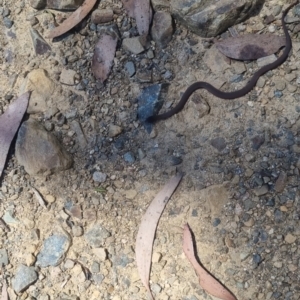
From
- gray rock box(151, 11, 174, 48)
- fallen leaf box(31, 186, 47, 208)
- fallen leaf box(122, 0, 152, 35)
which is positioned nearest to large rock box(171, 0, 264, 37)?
gray rock box(151, 11, 174, 48)

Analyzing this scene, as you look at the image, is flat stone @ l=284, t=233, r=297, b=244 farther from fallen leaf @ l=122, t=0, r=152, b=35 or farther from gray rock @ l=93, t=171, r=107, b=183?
fallen leaf @ l=122, t=0, r=152, b=35

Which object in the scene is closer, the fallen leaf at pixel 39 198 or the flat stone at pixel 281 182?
the flat stone at pixel 281 182

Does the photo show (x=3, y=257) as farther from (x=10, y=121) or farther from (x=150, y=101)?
(x=150, y=101)

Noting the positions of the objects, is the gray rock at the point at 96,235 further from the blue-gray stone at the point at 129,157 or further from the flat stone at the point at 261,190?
the flat stone at the point at 261,190

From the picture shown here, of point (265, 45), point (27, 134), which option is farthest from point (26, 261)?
point (265, 45)

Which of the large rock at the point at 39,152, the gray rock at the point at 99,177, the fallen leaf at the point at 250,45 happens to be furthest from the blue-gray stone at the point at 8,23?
the fallen leaf at the point at 250,45

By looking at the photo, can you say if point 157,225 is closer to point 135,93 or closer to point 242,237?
point 242,237
